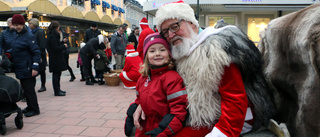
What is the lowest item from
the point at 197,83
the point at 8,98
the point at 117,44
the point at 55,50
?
the point at 8,98

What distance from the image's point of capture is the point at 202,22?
12.1m

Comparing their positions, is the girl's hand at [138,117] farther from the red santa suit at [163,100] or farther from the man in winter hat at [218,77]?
the man in winter hat at [218,77]

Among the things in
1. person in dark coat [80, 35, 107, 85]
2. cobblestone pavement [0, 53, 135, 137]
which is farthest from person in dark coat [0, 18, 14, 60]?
person in dark coat [80, 35, 107, 85]

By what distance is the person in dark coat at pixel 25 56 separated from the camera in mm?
3773

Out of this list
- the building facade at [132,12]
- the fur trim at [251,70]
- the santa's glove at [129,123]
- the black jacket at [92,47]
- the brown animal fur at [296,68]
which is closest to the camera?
the brown animal fur at [296,68]

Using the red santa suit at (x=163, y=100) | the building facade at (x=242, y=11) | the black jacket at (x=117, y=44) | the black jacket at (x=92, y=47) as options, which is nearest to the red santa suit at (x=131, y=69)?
the black jacket at (x=92, y=47)

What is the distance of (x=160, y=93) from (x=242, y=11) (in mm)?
11323

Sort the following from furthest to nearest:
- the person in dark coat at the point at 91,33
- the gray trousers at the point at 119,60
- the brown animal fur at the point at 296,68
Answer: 1. the gray trousers at the point at 119,60
2. the person in dark coat at the point at 91,33
3. the brown animal fur at the point at 296,68

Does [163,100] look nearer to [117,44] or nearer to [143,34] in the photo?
[143,34]

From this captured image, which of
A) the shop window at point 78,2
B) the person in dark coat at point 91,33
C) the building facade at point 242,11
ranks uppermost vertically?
the shop window at point 78,2

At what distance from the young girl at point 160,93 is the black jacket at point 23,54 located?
270 centimetres

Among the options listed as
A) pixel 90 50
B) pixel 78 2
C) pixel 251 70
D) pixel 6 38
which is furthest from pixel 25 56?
pixel 78 2

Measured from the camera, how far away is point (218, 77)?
4.58 ft

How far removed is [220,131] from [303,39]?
0.70 m
